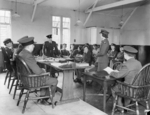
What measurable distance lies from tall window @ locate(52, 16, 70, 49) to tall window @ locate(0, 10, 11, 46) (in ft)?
7.79

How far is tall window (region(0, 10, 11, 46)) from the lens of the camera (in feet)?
25.2

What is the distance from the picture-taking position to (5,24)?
7785 millimetres

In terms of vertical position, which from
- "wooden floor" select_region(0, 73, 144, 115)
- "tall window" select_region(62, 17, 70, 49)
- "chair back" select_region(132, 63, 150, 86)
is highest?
"tall window" select_region(62, 17, 70, 49)

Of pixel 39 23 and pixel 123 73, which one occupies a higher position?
pixel 39 23

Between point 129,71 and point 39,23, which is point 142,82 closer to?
point 129,71

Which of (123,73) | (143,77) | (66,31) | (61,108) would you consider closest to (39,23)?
(66,31)

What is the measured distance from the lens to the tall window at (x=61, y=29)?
9281 millimetres

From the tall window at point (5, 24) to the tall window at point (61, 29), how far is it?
7.79 feet

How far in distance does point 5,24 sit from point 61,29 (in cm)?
299

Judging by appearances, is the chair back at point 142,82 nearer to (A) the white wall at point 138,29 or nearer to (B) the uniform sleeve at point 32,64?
(B) the uniform sleeve at point 32,64

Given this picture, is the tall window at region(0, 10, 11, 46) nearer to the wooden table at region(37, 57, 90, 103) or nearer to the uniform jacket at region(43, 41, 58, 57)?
the uniform jacket at region(43, 41, 58, 57)

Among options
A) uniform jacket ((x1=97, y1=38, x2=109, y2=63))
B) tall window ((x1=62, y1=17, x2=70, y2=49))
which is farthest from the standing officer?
tall window ((x1=62, y1=17, x2=70, y2=49))

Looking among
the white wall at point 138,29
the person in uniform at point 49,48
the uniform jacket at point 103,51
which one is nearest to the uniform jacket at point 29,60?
the uniform jacket at point 103,51

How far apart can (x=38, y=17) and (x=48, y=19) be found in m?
0.57
